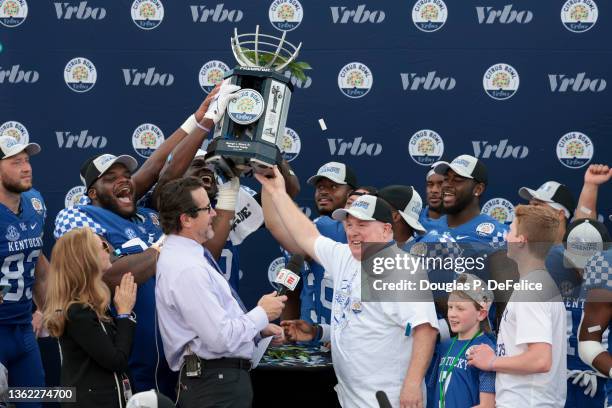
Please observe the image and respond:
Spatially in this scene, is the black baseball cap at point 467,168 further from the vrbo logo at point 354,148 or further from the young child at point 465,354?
the young child at point 465,354

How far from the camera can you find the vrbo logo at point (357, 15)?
614cm

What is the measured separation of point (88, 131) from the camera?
6.26m

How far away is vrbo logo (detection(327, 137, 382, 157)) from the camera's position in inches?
243

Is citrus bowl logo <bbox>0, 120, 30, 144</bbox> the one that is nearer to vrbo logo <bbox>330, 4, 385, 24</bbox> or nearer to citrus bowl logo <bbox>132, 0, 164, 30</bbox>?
citrus bowl logo <bbox>132, 0, 164, 30</bbox>

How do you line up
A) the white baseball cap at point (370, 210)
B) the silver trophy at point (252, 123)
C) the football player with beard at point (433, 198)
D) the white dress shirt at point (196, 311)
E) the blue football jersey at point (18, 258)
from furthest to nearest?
the football player with beard at point (433, 198), the blue football jersey at point (18, 258), the silver trophy at point (252, 123), the white baseball cap at point (370, 210), the white dress shirt at point (196, 311)

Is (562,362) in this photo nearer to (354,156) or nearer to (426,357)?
(426,357)

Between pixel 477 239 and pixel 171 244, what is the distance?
1994 millimetres

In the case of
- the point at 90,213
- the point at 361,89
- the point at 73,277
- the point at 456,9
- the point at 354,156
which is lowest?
the point at 73,277

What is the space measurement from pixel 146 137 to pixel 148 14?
2.80 ft

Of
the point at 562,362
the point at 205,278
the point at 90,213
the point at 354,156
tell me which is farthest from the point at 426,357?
the point at 354,156

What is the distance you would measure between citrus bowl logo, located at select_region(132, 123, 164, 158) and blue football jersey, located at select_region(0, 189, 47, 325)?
1076mm

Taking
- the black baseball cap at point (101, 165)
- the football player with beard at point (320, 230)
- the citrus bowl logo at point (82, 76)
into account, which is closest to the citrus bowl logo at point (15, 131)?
the citrus bowl logo at point (82, 76)

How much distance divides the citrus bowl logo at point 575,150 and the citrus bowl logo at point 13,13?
3.80 metres

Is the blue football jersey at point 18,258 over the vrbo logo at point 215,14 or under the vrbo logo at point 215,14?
under
